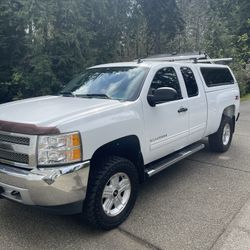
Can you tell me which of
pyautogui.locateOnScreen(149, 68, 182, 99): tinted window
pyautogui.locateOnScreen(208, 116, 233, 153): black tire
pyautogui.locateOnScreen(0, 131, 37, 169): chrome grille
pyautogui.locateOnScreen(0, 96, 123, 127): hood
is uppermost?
pyautogui.locateOnScreen(149, 68, 182, 99): tinted window

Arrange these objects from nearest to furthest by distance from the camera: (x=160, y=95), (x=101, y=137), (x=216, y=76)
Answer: (x=101, y=137), (x=160, y=95), (x=216, y=76)

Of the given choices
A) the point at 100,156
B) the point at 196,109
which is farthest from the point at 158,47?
the point at 100,156

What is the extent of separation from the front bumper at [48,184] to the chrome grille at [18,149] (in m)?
0.08

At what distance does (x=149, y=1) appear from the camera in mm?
12656

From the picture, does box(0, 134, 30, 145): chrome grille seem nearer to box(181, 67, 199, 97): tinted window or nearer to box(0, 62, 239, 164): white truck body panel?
box(0, 62, 239, 164): white truck body panel

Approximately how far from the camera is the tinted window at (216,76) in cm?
573

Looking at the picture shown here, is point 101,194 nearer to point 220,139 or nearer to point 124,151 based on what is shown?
point 124,151

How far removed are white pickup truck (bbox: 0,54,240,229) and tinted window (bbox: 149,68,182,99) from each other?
0.02 meters

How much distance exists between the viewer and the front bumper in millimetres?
2857

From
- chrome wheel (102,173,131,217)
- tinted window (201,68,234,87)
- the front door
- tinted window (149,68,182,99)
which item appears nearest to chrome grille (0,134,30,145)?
chrome wheel (102,173,131,217)

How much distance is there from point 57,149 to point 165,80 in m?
2.26

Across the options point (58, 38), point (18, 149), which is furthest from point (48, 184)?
point (58, 38)

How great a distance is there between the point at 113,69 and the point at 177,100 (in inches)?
42.8

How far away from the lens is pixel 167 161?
4480 millimetres
